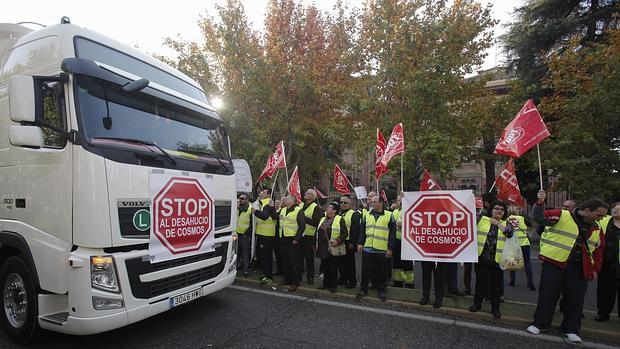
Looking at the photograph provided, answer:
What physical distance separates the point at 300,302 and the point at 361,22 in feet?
44.1

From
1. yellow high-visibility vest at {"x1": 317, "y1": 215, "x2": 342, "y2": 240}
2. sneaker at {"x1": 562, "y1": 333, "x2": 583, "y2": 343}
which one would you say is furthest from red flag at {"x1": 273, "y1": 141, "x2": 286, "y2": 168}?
sneaker at {"x1": 562, "y1": 333, "x2": 583, "y2": 343}

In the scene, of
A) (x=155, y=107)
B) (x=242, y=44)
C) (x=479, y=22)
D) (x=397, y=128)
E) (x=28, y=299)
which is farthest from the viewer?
(x=242, y=44)

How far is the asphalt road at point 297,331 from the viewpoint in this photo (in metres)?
4.57

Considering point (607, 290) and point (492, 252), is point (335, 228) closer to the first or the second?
point (492, 252)

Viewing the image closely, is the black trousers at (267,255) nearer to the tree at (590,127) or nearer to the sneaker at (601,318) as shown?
the sneaker at (601,318)

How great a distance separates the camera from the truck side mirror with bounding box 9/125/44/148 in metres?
3.72

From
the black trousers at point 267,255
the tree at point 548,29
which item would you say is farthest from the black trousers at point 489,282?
the tree at point 548,29

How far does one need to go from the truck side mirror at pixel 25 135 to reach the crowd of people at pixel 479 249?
13.6ft

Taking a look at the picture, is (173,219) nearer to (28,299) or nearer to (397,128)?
(28,299)

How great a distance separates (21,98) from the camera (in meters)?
3.71

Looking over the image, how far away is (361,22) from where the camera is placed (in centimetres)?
1656

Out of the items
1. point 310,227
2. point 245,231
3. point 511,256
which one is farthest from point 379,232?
point 245,231

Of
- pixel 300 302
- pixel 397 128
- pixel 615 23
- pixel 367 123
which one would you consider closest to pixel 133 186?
pixel 300 302

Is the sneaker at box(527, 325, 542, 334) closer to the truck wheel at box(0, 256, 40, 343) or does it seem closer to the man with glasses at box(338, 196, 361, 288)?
the man with glasses at box(338, 196, 361, 288)
